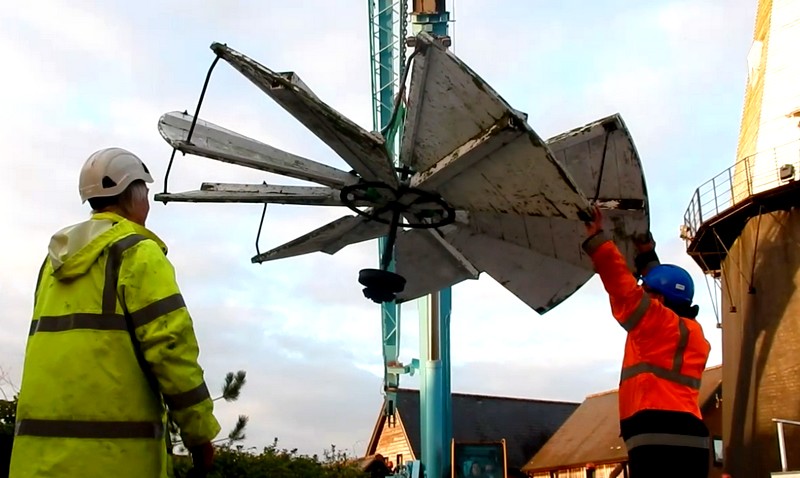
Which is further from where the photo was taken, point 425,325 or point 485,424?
point 485,424

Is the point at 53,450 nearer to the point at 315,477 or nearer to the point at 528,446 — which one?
the point at 315,477

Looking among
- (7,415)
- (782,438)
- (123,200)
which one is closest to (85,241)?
(123,200)

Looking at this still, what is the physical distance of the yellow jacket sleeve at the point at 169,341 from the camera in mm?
3352

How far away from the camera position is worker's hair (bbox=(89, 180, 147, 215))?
12.7 ft

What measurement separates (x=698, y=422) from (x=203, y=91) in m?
3.80

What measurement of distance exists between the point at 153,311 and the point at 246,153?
3.16m

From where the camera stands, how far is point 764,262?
71.5 feet

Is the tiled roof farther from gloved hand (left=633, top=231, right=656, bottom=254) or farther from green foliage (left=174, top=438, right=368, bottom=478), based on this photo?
gloved hand (left=633, top=231, right=656, bottom=254)

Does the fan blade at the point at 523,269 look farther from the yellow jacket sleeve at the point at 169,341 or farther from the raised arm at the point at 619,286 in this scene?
the yellow jacket sleeve at the point at 169,341

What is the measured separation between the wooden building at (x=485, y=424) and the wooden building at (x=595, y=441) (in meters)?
2.12

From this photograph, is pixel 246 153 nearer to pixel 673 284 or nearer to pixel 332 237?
pixel 332 237

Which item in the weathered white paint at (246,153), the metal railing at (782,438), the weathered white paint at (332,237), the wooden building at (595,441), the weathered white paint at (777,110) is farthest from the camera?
the wooden building at (595,441)

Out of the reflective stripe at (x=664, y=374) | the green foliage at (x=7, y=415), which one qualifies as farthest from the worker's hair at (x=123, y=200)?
the green foliage at (x=7, y=415)

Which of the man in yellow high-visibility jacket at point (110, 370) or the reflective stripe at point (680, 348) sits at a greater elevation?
the reflective stripe at point (680, 348)
